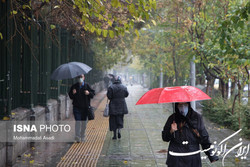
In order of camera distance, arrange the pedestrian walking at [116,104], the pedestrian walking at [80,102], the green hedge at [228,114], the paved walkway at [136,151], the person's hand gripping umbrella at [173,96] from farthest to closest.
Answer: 1. the green hedge at [228,114]
2. the pedestrian walking at [116,104]
3. the pedestrian walking at [80,102]
4. the paved walkway at [136,151]
5. the person's hand gripping umbrella at [173,96]

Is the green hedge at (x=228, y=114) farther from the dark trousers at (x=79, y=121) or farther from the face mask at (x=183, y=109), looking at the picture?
the face mask at (x=183, y=109)

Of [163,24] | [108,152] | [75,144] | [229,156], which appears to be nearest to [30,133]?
[75,144]

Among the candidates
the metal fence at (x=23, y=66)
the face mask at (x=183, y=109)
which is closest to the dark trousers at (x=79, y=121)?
the metal fence at (x=23, y=66)

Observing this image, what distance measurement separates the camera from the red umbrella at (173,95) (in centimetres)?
444

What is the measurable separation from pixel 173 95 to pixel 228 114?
34.4 feet

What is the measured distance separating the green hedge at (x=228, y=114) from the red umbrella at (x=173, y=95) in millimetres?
7090

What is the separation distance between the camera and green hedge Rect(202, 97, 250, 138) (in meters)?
11.5

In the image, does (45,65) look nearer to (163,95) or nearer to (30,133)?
(30,133)

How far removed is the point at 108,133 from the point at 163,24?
7.87 meters

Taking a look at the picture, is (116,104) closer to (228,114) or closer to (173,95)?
(228,114)

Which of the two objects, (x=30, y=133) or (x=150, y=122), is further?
(x=150, y=122)

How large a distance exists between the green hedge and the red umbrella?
Answer: 23.3 feet

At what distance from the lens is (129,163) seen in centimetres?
789

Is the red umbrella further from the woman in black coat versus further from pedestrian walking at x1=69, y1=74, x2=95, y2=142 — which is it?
pedestrian walking at x1=69, y1=74, x2=95, y2=142
